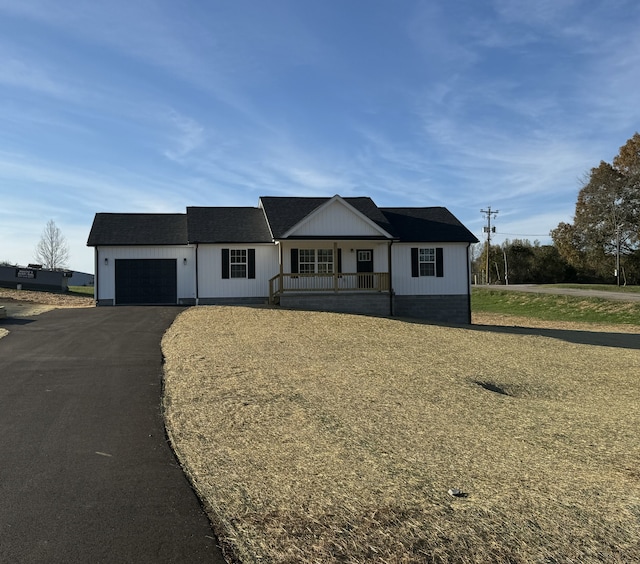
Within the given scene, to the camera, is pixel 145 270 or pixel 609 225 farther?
pixel 609 225

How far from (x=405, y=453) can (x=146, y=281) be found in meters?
20.1

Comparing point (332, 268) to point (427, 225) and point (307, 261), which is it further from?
point (427, 225)

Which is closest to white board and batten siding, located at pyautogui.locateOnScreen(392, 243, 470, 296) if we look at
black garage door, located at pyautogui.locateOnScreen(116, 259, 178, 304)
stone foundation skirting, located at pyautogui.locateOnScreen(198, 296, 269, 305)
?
stone foundation skirting, located at pyautogui.locateOnScreen(198, 296, 269, 305)

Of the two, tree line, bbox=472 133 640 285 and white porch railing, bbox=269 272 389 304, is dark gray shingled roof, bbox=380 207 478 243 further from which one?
tree line, bbox=472 133 640 285

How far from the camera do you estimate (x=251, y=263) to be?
23.9 m

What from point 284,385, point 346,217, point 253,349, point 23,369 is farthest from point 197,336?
point 346,217

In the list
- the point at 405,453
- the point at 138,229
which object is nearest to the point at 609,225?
the point at 138,229

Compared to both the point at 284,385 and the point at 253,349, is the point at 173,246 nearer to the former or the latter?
the point at 253,349

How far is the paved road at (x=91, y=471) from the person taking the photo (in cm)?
381

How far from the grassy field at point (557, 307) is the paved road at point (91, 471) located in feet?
92.2

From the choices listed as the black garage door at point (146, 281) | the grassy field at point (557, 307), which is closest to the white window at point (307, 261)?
the black garage door at point (146, 281)

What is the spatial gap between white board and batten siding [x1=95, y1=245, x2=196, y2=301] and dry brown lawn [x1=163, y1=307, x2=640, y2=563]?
38.6 ft

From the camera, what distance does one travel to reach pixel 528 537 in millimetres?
3947

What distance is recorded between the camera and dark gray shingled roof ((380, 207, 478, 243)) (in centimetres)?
2492
